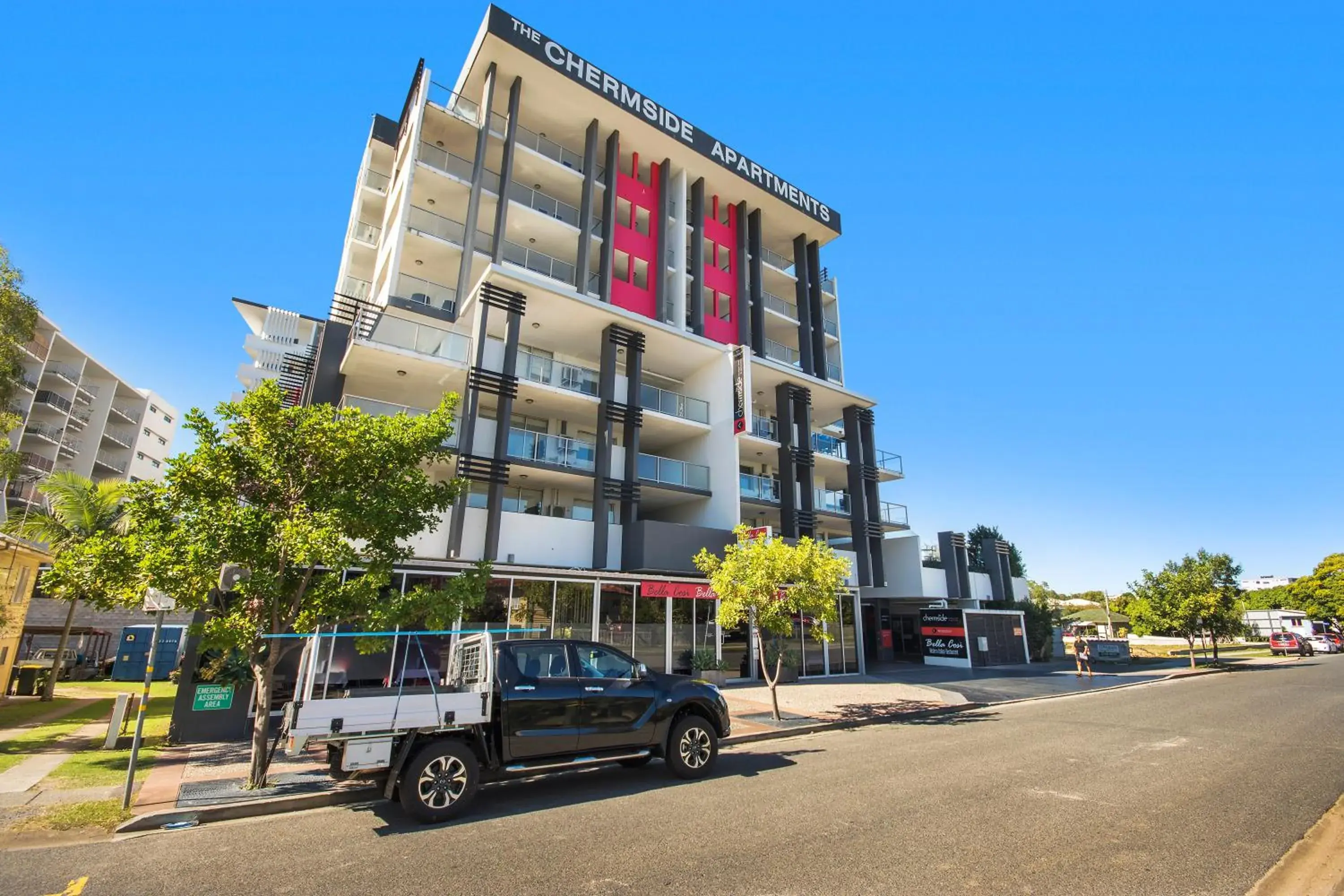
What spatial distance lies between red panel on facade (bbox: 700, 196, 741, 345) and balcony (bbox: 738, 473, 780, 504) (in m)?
7.66

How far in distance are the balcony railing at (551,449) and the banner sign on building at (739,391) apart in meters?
6.08

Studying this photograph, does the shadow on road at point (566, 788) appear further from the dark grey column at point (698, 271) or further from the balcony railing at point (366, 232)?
the balcony railing at point (366, 232)

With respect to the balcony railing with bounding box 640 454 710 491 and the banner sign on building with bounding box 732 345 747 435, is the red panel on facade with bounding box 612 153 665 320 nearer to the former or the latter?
the banner sign on building with bounding box 732 345 747 435

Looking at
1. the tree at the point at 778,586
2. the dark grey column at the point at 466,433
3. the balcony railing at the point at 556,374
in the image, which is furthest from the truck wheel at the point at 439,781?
the balcony railing at the point at 556,374

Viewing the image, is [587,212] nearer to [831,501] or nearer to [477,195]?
[477,195]

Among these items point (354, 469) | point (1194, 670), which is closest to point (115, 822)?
point (354, 469)

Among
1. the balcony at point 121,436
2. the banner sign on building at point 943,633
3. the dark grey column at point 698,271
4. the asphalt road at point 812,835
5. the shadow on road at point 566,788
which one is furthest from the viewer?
the balcony at point 121,436

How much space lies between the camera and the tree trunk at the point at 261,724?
8.15 m

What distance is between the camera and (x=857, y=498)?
29812mm

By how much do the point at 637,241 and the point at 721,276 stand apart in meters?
5.46

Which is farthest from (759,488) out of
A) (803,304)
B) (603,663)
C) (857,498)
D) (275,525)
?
(275,525)

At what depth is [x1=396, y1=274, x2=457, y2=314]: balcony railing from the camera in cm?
2531

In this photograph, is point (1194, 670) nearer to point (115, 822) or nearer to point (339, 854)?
point (339, 854)

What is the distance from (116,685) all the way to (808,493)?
29132 millimetres
